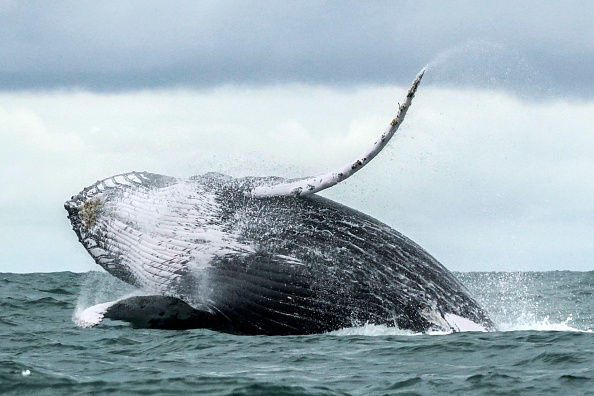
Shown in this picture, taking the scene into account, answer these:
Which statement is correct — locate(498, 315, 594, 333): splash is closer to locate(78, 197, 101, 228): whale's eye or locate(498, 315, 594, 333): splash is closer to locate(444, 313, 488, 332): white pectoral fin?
locate(444, 313, 488, 332): white pectoral fin

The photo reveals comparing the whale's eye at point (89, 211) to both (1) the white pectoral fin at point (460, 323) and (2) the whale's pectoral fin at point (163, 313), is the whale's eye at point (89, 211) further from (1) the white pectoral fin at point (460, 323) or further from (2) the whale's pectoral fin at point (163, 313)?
(1) the white pectoral fin at point (460, 323)

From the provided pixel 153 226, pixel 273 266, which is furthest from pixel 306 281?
pixel 153 226

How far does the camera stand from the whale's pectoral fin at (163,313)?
1181 cm

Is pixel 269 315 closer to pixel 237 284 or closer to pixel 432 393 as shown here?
pixel 237 284

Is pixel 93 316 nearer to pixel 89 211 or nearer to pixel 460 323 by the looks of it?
pixel 89 211

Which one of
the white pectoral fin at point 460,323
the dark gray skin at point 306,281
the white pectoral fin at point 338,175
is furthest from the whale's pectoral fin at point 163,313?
the white pectoral fin at point 460,323

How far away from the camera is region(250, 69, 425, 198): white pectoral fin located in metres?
10.7

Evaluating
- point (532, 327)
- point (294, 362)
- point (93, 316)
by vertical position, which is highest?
point (93, 316)

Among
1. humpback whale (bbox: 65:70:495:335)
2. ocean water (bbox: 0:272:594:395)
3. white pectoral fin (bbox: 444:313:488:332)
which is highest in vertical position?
humpback whale (bbox: 65:70:495:335)

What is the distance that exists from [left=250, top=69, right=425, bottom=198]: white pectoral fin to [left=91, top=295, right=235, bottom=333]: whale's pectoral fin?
1.66m

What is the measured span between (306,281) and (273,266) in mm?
458

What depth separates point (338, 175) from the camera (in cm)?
1112

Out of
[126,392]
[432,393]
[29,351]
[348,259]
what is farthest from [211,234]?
[432,393]

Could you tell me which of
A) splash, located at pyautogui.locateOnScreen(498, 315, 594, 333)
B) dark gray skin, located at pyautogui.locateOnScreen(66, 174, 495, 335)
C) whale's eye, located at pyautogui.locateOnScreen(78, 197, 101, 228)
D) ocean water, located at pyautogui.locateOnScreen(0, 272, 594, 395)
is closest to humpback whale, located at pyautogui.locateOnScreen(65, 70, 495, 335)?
dark gray skin, located at pyautogui.locateOnScreen(66, 174, 495, 335)
